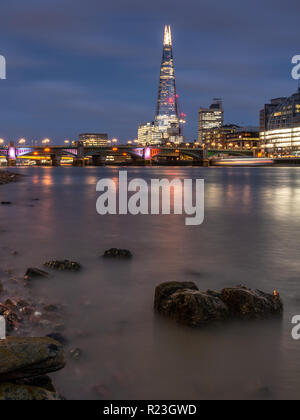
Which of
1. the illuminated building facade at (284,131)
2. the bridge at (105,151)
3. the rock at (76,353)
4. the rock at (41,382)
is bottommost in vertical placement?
the rock at (76,353)

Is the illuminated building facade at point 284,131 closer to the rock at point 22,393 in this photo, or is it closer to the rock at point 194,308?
the rock at point 194,308

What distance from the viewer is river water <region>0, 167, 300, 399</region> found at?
388 cm

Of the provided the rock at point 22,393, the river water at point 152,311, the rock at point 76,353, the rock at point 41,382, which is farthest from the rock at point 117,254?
the rock at point 22,393

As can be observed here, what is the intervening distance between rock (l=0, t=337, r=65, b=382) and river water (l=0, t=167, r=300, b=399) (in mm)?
400

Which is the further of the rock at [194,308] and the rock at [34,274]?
the rock at [34,274]

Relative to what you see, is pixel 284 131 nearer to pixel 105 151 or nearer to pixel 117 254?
pixel 105 151

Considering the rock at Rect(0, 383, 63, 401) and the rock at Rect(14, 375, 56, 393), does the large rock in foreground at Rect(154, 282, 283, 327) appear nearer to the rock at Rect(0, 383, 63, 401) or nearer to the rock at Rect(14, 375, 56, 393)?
the rock at Rect(14, 375, 56, 393)

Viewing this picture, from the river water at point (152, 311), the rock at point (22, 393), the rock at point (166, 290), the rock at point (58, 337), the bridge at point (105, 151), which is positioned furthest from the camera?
the bridge at point (105, 151)

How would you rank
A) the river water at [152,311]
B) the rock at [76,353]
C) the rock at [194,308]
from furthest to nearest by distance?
the rock at [194,308] < the rock at [76,353] < the river water at [152,311]

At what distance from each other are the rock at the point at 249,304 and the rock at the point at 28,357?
260 cm

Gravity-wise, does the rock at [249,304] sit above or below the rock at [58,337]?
above

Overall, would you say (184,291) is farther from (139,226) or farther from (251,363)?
(139,226)

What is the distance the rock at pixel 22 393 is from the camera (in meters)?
3.05

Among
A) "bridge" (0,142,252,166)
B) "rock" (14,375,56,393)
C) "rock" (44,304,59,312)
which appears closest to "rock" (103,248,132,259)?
"rock" (44,304,59,312)
